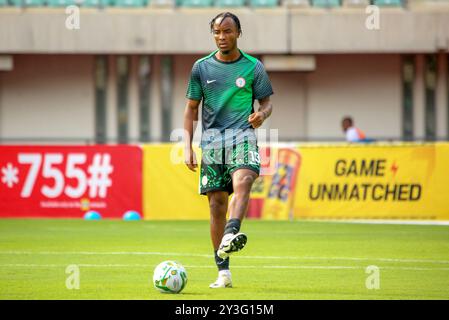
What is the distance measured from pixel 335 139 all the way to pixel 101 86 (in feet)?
23.3

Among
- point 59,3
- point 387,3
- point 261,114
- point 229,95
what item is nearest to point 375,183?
point 387,3

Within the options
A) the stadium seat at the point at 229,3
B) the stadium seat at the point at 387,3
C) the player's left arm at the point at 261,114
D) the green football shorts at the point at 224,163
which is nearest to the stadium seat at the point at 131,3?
the stadium seat at the point at 229,3

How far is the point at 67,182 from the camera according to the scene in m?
26.6

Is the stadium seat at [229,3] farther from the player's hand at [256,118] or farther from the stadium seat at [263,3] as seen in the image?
the player's hand at [256,118]

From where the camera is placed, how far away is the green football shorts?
1184 cm

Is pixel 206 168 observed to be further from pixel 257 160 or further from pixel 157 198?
pixel 157 198

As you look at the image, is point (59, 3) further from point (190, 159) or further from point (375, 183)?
point (190, 159)

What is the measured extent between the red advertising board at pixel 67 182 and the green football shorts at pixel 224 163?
14.8 m

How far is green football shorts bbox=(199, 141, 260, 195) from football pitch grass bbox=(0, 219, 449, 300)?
971 mm

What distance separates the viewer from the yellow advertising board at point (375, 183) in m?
26.0

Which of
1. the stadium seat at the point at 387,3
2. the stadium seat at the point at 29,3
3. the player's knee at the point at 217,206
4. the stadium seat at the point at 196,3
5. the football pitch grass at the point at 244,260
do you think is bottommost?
the football pitch grass at the point at 244,260

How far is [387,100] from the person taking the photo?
37938 mm

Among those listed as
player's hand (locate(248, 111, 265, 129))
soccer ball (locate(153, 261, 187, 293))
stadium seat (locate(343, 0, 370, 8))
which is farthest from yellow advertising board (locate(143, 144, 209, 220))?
soccer ball (locate(153, 261, 187, 293))

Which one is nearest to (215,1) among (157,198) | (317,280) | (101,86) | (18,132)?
(101,86)
